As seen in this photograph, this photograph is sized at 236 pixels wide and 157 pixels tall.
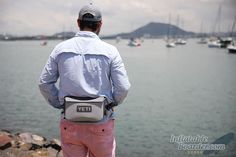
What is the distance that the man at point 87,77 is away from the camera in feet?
10.9

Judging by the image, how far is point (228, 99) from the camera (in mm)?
23062

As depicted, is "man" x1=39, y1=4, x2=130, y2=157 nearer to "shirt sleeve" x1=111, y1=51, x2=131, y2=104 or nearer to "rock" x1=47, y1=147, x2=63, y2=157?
"shirt sleeve" x1=111, y1=51, x2=131, y2=104

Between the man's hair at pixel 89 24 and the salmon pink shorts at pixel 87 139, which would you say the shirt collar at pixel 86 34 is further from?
the salmon pink shorts at pixel 87 139

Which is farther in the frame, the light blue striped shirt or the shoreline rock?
the shoreline rock

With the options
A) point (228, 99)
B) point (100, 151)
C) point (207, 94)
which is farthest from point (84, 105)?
point (207, 94)

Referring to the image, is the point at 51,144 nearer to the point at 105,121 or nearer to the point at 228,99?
the point at 105,121

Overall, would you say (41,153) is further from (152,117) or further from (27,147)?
(152,117)

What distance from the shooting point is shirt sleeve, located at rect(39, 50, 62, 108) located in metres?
3.43

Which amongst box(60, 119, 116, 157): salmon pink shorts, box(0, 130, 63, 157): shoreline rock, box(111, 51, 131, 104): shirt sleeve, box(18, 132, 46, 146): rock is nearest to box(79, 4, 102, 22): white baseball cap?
box(111, 51, 131, 104): shirt sleeve

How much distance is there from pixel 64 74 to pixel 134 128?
11501 millimetres

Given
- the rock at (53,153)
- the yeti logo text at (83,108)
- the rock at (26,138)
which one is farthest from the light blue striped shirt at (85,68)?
the rock at (26,138)

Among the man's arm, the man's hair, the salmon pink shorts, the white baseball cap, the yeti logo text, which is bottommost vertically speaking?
the salmon pink shorts

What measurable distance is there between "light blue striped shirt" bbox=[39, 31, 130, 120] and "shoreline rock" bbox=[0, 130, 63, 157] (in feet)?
17.0

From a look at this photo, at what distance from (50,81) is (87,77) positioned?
0.42m
